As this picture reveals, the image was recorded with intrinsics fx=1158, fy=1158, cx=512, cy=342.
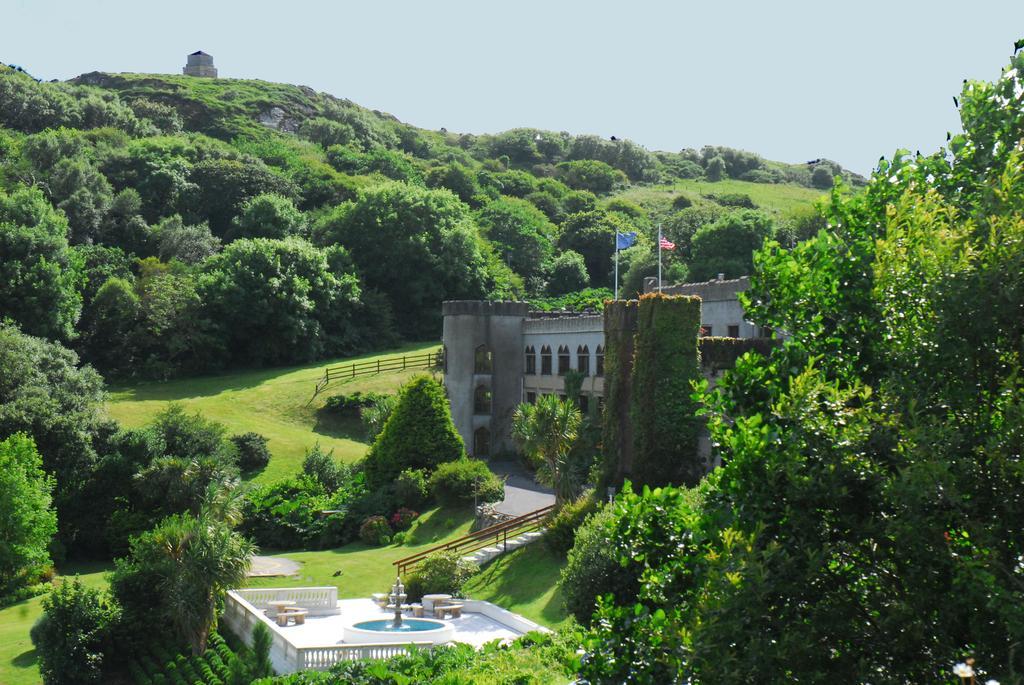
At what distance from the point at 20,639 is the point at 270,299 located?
37953 millimetres

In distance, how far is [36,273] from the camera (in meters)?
64.4

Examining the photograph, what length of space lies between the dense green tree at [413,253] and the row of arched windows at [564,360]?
24.3m

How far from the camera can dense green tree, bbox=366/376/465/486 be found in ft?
159

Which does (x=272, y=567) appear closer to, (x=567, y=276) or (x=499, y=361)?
(x=499, y=361)

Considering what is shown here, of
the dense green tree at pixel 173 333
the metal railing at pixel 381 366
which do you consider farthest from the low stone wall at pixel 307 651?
the dense green tree at pixel 173 333

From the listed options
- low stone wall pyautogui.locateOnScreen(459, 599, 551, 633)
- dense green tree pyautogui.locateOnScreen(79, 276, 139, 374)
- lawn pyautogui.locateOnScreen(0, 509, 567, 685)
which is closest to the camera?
low stone wall pyautogui.locateOnScreen(459, 599, 551, 633)

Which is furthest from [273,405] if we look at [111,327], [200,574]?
[200,574]

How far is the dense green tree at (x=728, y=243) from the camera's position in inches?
3073

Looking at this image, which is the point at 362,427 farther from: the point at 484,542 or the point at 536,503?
the point at 484,542

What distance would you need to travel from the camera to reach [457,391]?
189ft

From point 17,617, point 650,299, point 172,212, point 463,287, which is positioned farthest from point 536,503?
point 172,212

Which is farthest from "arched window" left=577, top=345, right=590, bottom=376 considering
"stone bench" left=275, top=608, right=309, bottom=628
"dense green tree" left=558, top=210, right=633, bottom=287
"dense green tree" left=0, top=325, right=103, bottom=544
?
"dense green tree" left=558, top=210, right=633, bottom=287

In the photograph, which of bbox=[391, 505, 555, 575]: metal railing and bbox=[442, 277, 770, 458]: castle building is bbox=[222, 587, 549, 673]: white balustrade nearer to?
bbox=[391, 505, 555, 575]: metal railing

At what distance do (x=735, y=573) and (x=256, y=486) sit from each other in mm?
40073
